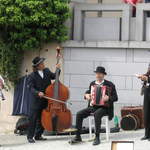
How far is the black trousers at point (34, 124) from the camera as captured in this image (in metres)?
11.8

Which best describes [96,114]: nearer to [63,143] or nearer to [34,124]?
[63,143]

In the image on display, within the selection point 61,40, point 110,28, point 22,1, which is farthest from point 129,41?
point 22,1

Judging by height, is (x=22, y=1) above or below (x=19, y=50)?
above

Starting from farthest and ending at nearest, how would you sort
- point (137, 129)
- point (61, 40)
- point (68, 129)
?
point (61, 40) → point (137, 129) → point (68, 129)

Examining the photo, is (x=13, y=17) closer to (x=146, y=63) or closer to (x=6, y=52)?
(x=6, y=52)

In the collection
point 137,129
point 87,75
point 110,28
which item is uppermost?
point 110,28

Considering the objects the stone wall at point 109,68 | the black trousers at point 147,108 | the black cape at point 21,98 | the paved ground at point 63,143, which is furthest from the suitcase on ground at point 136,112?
the black cape at point 21,98

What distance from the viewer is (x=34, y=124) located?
467 inches

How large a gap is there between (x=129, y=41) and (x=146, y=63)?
2.07 ft

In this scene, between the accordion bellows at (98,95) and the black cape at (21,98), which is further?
the black cape at (21,98)

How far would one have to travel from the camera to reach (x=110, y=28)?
13.6 meters

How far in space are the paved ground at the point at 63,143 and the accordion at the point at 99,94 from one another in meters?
0.76

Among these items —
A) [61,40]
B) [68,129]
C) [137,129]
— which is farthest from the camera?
[61,40]

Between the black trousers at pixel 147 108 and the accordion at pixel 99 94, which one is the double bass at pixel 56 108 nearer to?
the accordion at pixel 99 94
